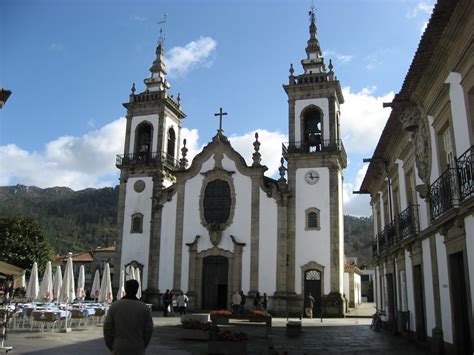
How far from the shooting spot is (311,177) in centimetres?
2927

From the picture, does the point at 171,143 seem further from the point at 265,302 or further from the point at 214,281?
the point at 265,302

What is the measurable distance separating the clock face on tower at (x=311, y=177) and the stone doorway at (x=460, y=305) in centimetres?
1863

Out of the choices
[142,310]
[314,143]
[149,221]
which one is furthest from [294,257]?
[142,310]

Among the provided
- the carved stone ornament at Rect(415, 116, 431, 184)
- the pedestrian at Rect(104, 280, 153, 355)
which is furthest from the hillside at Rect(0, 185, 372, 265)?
the pedestrian at Rect(104, 280, 153, 355)

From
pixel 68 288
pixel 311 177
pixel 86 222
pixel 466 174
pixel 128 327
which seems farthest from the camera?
pixel 86 222

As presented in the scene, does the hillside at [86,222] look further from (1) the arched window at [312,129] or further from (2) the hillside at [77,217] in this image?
(1) the arched window at [312,129]

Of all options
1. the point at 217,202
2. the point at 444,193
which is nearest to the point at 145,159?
the point at 217,202

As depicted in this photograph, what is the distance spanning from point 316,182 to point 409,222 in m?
15.2

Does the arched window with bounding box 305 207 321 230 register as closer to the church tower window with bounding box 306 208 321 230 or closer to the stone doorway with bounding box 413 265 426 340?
the church tower window with bounding box 306 208 321 230

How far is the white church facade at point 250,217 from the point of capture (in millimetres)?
27938

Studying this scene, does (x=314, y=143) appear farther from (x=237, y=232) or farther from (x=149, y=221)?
(x=149, y=221)

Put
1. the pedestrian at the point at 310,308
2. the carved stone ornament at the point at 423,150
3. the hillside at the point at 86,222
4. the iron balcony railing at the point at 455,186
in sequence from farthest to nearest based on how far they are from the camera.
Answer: the hillside at the point at 86,222
the pedestrian at the point at 310,308
the carved stone ornament at the point at 423,150
the iron balcony railing at the point at 455,186

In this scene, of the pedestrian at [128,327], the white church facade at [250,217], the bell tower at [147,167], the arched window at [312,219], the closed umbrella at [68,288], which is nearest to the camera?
the pedestrian at [128,327]

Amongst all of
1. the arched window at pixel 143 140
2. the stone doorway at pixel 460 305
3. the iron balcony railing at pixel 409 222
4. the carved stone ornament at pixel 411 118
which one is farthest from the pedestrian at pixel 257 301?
the stone doorway at pixel 460 305
